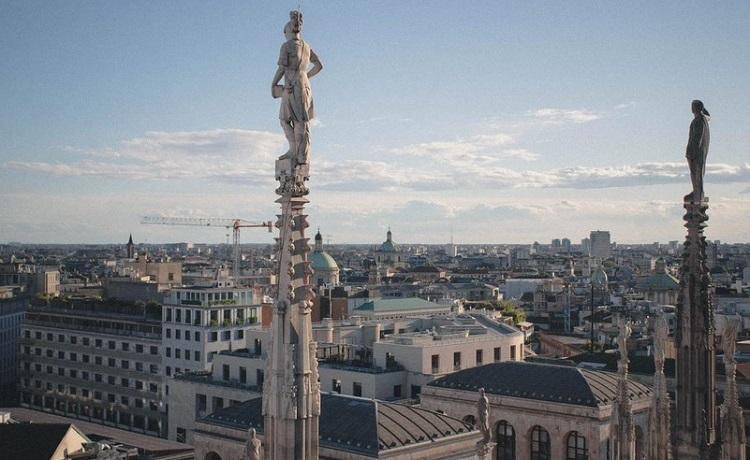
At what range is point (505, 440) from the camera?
41.1 metres

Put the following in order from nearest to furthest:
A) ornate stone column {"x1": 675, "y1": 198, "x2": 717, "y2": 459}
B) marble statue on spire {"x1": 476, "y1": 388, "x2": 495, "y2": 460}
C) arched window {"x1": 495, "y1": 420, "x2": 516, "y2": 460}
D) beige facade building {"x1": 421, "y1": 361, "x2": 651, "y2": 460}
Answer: ornate stone column {"x1": 675, "y1": 198, "x2": 717, "y2": 459}, marble statue on spire {"x1": 476, "y1": 388, "x2": 495, "y2": 460}, beige facade building {"x1": 421, "y1": 361, "x2": 651, "y2": 460}, arched window {"x1": 495, "y1": 420, "x2": 516, "y2": 460}

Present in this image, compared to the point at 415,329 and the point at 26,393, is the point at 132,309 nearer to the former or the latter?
the point at 26,393

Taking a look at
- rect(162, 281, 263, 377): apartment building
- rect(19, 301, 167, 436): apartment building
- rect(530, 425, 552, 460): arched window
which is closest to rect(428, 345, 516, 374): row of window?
rect(530, 425, 552, 460): arched window

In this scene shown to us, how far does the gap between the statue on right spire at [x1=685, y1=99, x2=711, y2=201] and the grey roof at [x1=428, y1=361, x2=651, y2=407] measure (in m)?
26.8

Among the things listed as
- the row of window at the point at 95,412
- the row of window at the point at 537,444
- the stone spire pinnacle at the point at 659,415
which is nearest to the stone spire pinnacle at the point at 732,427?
the stone spire pinnacle at the point at 659,415

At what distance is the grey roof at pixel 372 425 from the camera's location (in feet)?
109

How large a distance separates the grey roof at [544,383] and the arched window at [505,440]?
5.03 feet

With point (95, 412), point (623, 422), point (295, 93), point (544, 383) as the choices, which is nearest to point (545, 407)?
point (544, 383)

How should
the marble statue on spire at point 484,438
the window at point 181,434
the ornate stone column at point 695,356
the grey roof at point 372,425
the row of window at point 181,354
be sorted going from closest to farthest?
the ornate stone column at point 695,356 → the marble statue on spire at point 484,438 → the grey roof at point 372,425 → the window at point 181,434 → the row of window at point 181,354

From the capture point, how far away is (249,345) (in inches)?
2406

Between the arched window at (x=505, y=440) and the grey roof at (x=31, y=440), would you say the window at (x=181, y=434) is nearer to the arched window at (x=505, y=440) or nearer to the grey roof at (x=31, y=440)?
the grey roof at (x=31, y=440)

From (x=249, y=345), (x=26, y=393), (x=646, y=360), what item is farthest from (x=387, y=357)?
(x=26, y=393)

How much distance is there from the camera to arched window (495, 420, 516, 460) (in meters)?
40.4

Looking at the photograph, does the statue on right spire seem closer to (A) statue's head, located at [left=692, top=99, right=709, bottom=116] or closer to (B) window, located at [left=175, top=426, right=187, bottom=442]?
(A) statue's head, located at [left=692, top=99, right=709, bottom=116]
